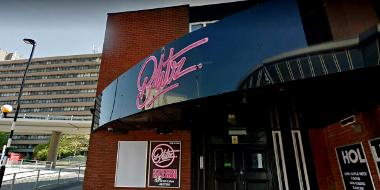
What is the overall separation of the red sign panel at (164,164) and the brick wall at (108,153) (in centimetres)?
15

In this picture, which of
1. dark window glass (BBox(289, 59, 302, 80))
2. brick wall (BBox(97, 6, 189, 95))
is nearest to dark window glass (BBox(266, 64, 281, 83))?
dark window glass (BBox(289, 59, 302, 80))

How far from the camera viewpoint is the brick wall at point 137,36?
919cm

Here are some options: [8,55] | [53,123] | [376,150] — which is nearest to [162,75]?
[376,150]

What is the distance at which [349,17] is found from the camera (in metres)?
A: 3.52

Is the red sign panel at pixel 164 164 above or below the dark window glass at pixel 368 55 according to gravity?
below

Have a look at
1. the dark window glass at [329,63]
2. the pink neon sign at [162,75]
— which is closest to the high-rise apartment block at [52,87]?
the pink neon sign at [162,75]

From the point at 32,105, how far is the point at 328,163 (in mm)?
100186

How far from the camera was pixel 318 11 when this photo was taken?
3.80m

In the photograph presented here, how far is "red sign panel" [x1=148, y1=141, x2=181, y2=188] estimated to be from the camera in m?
7.49

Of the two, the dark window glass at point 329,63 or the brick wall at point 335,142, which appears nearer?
the dark window glass at point 329,63

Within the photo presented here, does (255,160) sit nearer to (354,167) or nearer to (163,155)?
(354,167)

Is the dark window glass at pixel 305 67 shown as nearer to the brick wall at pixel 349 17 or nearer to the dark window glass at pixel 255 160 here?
the brick wall at pixel 349 17

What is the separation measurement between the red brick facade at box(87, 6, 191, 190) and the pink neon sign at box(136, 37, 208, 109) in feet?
9.22

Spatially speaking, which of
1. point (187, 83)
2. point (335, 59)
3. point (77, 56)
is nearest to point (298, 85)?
point (335, 59)
